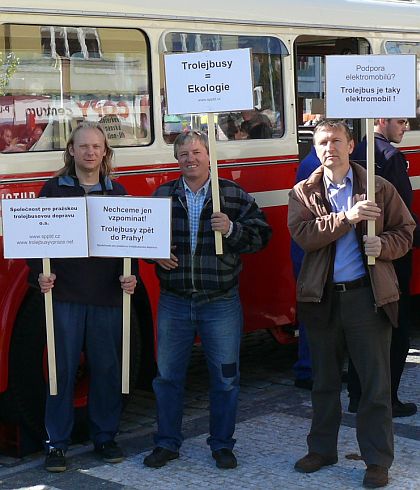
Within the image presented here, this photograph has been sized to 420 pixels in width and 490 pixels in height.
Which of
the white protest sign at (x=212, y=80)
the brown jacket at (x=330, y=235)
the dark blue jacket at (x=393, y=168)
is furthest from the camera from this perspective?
the dark blue jacket at (x=393, y=168)

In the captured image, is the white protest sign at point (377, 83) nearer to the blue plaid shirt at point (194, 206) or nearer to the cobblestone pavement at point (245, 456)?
the blue plaid shirt at point (194, 206)

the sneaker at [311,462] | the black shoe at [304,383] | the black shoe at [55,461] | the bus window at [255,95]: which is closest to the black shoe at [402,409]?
the black shoe at [304,383]

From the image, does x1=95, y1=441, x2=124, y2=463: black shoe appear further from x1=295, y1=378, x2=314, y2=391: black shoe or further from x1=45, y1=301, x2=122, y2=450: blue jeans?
x1=295, y1=378, x2=314, y2=391: black shoe

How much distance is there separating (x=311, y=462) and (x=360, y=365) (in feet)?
2.03

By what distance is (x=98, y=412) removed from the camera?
18.2ft

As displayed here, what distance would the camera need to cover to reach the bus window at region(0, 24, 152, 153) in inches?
216

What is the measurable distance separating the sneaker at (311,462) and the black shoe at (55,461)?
1.25 m

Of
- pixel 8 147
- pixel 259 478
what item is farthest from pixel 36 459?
pixel 8 147

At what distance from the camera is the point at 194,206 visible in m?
5.27

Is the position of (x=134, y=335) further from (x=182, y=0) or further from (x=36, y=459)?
(x=182, y=0)

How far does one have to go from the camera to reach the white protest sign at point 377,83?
509cm

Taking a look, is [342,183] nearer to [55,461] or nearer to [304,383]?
[55,461]

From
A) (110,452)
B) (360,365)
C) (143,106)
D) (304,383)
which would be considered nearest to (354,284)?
(360,365)

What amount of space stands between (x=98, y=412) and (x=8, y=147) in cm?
153
